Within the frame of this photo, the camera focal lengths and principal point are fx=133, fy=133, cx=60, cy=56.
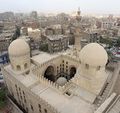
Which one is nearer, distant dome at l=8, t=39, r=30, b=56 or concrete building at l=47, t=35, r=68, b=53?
distant dome at l=8, t=39, r=30, b=56

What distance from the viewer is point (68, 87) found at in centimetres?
2055

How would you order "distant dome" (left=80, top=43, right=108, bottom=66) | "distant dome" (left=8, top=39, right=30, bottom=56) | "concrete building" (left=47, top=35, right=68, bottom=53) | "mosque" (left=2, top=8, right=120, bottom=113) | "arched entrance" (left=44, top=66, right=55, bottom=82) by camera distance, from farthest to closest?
"concrete building" (left=47, top=35, right=68, bottom=53), "arched entrance" (left=44, top=66, right=55, bottom=82), "distant dome" (left=8, top=39, right=30, bottom=56), "distant dome" (left=80, top=43, right=108, bottom=66), "mosque" (left=2, top=8, right=120, bottom=113)

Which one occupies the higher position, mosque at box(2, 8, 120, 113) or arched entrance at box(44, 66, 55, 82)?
mosque at box(2, 8, 120, 113)

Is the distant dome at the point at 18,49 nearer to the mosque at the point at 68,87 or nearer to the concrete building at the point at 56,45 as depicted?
the mosque at the point at 68,87

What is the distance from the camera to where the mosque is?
1726cm

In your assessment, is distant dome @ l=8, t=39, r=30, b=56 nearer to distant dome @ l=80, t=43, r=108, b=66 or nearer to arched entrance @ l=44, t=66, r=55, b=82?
arched entrance @ l=44, t=66, r=55, b=82

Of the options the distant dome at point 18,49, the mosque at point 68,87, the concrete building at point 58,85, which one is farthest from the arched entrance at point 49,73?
the distant dome at point 18,49

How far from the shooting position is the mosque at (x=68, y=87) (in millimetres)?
17258

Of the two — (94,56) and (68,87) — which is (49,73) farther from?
(94,56)

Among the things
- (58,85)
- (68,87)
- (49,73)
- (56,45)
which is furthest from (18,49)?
(56,45)

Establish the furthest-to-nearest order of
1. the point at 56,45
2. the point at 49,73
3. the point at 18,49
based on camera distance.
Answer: the point at 56,45, the point at 49,73, the point at 18,49

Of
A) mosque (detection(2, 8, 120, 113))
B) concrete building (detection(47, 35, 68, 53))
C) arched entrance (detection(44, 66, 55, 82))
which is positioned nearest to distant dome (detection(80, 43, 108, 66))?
mosque (detection(2, 8, 120, 113))

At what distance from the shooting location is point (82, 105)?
17.4 meters

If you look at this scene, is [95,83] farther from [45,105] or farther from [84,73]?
[45,105]
